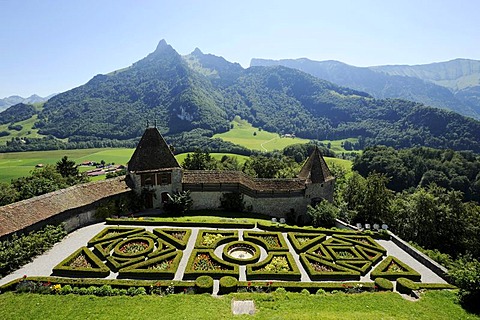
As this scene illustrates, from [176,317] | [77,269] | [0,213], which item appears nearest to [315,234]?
[176,317]

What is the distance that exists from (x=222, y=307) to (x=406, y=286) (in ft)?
44.3

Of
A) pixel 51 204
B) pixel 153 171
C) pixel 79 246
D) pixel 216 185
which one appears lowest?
pixel 79 246

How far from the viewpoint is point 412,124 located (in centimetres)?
18112

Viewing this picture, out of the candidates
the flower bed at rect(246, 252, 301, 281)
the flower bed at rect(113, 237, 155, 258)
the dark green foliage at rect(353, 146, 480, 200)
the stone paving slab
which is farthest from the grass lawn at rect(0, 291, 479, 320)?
the dark green foliage at rect(353, 146, 480, 200)

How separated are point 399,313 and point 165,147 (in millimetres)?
32079

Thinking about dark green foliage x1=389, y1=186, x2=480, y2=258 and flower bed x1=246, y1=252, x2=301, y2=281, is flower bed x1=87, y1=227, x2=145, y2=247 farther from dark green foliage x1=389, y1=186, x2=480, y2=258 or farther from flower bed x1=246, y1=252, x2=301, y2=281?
dark green foliage x1=389, y1=186, x2=480, y2=258

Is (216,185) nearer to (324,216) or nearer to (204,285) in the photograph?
(324,216)

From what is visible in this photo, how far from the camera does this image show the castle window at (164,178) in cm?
4059

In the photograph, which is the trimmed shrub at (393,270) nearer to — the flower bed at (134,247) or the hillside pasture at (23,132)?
the flower bed at (134,247)

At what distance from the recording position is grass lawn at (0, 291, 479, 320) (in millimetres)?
18547

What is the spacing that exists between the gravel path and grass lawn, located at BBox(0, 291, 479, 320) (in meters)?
→ 2.95

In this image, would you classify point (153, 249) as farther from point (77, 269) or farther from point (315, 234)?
point (315, 234)

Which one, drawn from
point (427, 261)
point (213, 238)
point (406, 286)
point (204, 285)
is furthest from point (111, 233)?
point (427, 261)

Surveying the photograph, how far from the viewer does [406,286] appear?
74.6ft
